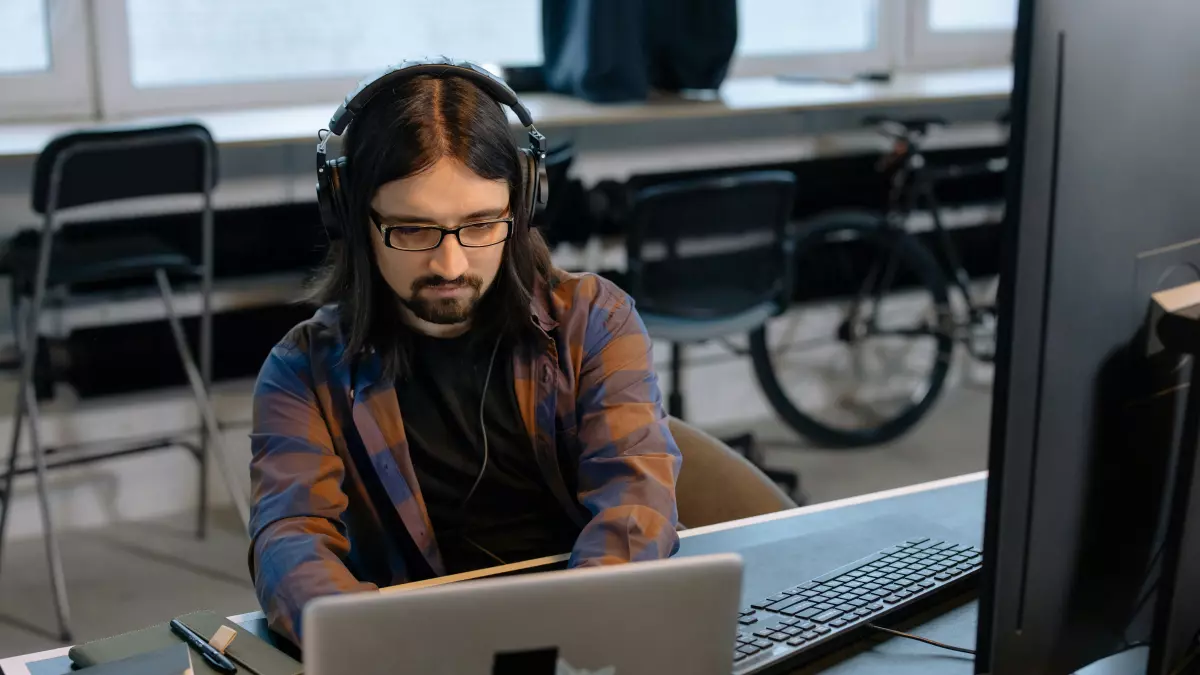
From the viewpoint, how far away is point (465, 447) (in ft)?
4.97

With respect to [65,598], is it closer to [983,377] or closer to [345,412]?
[345,412]

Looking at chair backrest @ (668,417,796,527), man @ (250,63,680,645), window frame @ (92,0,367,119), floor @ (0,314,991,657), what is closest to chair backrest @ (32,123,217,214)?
window frame @ (92,0,367,119)

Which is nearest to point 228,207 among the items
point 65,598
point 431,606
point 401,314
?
point 65,598

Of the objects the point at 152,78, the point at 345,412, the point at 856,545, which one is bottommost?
the point at 856,545

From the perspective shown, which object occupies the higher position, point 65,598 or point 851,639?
point 851,639

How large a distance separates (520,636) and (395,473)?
67cm

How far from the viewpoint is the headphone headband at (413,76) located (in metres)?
1.36

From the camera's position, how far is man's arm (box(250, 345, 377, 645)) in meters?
1.22

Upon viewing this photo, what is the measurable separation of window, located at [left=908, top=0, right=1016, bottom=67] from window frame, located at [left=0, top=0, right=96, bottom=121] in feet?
8.31

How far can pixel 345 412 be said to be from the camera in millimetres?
1430

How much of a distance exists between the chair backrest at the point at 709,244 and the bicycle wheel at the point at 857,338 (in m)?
0.55

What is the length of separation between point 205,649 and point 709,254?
203 centimetres

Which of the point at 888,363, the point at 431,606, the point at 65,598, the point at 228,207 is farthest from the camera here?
the point at 888,363

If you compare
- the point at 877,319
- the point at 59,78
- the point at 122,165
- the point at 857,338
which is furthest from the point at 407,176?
the point at 877,319
